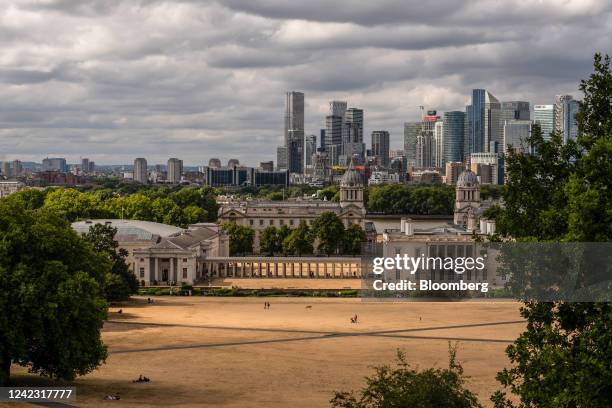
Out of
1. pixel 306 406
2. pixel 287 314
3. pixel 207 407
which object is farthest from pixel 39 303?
pixel 287 314

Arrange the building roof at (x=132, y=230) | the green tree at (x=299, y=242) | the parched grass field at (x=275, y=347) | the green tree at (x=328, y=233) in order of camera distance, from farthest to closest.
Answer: the green tree at (x=328, y=233) < the green tree at (x=299, y=242) < the building roof at (x=132, y=230) < the parched grass field at (x=275, y=347)

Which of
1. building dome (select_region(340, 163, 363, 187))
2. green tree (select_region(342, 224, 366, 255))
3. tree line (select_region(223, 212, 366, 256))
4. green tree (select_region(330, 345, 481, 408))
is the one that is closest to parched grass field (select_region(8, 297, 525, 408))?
green tree (select_region(330, 345, 481, 408))

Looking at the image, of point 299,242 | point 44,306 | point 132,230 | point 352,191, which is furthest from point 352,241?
point 44,306

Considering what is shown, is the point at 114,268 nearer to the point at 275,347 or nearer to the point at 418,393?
the point at 275,347

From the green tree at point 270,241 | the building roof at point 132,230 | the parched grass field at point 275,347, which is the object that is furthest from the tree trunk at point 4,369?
the green tree at point 270,241

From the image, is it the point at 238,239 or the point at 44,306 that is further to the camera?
the point at 238,239

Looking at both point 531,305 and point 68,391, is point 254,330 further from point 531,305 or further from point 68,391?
point 531,305

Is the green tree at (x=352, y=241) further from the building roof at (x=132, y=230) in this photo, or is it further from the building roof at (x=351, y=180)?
the building roof at (x=351, y=180)
